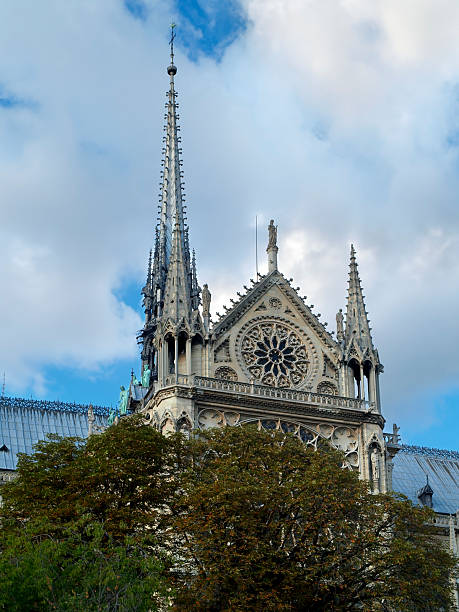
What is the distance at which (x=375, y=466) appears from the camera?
53.4m

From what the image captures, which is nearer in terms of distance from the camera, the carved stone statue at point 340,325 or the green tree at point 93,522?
the green tree at point 93,522

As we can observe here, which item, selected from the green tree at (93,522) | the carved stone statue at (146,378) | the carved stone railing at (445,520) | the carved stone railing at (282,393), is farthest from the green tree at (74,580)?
the carved stone railing at (445,520)

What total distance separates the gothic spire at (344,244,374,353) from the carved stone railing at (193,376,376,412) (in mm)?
3329

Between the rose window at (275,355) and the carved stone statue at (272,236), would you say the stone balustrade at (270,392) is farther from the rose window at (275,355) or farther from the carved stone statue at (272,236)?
the carved stone statue at (272,236)

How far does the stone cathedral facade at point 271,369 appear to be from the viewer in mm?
51562

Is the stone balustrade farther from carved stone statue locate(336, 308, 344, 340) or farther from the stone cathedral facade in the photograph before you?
carved stone statue locate(336, 308, 344, 340)

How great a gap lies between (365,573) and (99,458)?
1133 cm

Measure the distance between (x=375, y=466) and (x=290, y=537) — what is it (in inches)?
547

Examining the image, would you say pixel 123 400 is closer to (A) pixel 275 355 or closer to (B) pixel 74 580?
(A) pixel 275 355

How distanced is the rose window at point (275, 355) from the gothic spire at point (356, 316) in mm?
2969

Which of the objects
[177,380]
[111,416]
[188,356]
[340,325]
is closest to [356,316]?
[340,325]

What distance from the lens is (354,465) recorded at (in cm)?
5341

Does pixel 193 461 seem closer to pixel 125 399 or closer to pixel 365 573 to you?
pixel 365 573

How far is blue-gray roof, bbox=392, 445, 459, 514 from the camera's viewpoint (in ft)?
228
